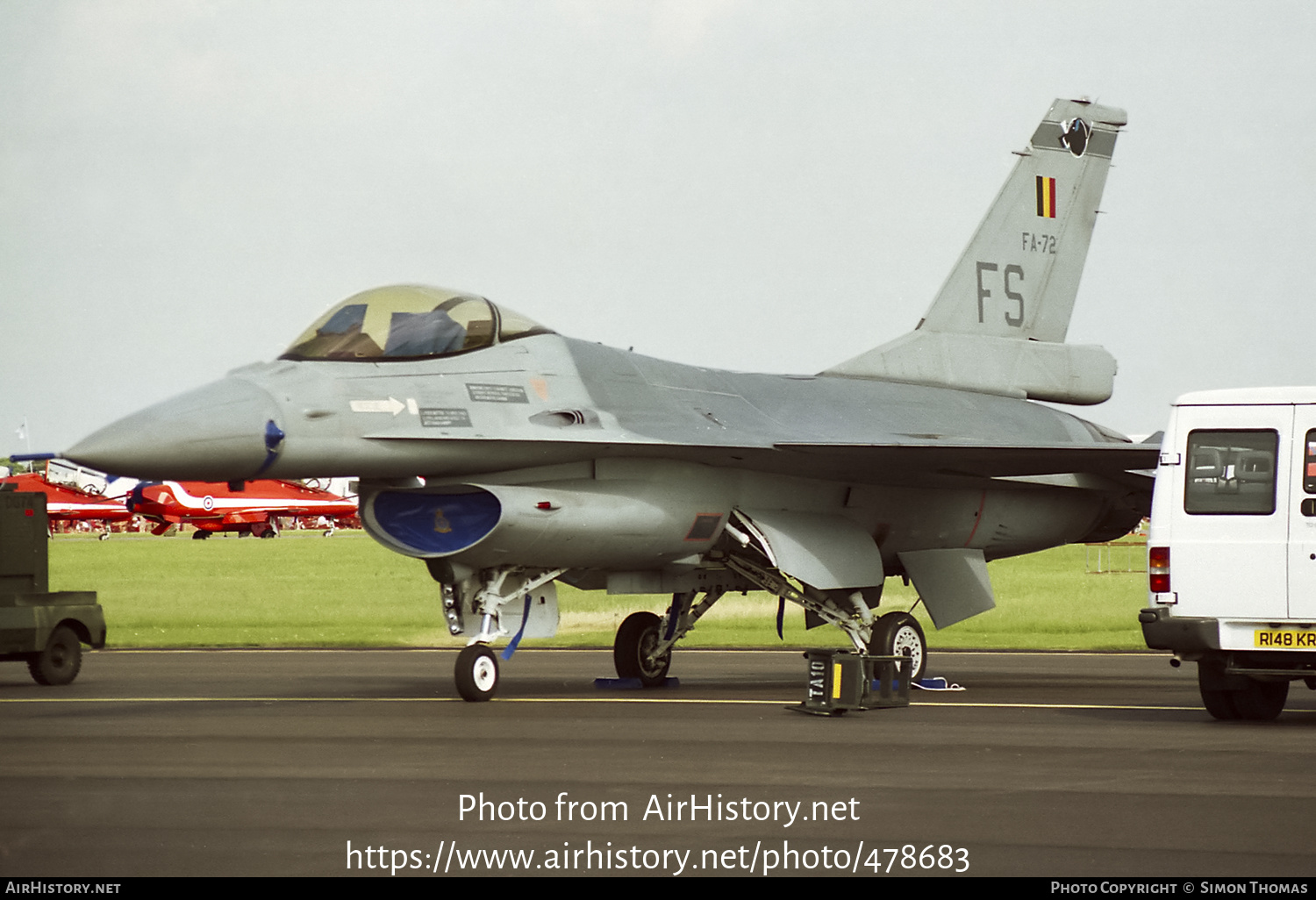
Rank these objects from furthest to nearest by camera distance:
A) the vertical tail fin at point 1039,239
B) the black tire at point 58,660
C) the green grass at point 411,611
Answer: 1. the green grass at point 411,611
2. the vertical tail fin at point 1039,239
3. the black tire at point 58,660

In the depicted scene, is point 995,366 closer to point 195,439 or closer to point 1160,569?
point 1160,569

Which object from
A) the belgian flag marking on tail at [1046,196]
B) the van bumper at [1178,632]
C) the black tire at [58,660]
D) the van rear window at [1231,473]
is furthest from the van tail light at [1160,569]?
the black tire at [58,660]

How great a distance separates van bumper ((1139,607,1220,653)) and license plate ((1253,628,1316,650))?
11.1 inches

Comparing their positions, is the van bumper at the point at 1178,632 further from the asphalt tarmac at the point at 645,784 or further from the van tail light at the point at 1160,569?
the asphalt tarmac at the point at 645,784

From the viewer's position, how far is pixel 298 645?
23.1 meters

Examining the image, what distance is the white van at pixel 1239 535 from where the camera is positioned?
11.2 metres

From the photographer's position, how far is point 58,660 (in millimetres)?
16656

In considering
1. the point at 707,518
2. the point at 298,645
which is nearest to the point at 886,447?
the point at 707,518

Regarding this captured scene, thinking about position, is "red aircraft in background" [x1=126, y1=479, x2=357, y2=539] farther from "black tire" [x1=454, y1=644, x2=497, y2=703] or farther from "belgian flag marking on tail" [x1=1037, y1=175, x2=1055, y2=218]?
"black tire" [x1=454, y1=644, x2=497, y2=703]

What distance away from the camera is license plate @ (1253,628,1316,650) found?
1118cm

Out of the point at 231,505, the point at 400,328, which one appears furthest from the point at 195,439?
the point at 231,505

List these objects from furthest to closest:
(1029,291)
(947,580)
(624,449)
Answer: (1029,291), (947,580), (624,449)

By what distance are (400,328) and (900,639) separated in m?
5.56

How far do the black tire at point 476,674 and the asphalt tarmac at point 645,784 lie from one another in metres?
0.17
